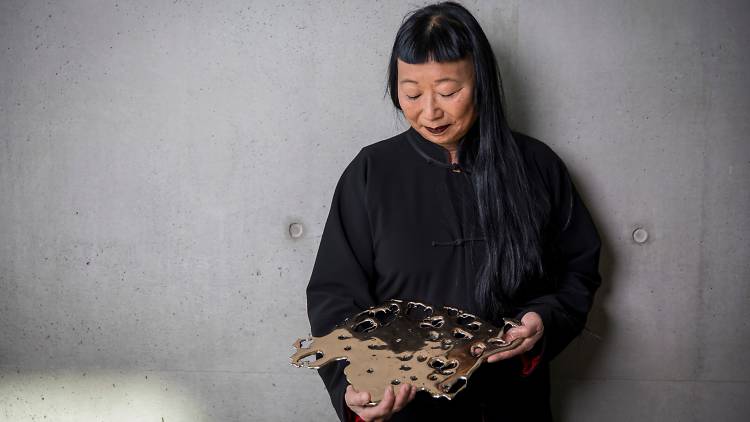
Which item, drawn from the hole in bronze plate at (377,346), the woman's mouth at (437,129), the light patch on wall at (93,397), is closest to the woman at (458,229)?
the woman's mouth at (437,129)

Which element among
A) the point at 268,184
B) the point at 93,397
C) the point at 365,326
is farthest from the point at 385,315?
the point at 93,397

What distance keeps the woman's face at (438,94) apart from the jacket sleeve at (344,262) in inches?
8.9

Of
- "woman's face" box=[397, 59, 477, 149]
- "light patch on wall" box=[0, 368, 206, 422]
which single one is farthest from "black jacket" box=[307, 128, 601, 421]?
"light patch on wall" box=[0, 368, 206, 422]

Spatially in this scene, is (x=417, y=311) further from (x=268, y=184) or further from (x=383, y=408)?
(x=268, y=184)

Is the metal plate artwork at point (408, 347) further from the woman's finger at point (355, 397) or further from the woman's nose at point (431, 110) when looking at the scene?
the woman's nose at point (431, 110)

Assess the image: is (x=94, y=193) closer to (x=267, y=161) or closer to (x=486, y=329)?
(x=267, y=161)

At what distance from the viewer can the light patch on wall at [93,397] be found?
1787mm

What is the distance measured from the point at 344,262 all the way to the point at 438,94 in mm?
420

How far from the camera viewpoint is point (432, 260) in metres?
1.33

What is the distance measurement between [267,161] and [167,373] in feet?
2.25

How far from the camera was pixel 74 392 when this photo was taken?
1817 mm

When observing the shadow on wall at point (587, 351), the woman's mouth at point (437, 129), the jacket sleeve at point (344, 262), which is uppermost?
the woman's mouth at point (437, 129)

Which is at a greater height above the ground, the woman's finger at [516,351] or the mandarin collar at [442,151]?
the mandarin collar at [442,151]

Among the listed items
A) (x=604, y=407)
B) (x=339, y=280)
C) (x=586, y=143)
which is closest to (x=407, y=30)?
(x=339, y=280)
